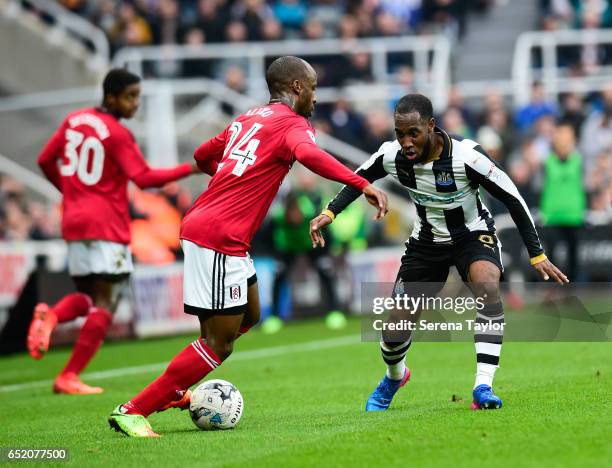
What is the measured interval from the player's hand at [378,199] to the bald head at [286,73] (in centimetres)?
110

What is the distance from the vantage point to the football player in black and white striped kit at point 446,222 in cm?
821

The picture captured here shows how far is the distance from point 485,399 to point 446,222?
1.27m

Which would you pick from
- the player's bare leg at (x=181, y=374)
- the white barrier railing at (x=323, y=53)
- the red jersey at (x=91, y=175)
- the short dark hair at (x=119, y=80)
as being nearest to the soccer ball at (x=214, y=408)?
the player's bare leg at (x=181, y=374)

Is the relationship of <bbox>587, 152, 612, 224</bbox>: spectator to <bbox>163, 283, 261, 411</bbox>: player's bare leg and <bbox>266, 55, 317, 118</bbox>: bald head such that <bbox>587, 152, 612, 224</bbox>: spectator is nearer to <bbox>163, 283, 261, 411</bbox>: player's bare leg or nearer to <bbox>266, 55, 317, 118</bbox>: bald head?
<bbox>266, 55, 317, 118</bbox>: bald head

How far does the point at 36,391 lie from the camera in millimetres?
11641

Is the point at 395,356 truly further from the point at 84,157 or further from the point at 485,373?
the point at 84,157

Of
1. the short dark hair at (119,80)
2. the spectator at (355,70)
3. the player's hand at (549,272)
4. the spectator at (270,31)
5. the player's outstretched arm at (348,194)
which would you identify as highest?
the spectator at (270,31)

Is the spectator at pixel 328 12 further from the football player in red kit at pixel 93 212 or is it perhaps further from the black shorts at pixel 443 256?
the black shorts at pixel 443 256

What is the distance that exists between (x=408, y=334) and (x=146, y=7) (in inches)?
703

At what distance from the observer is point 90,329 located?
36.5ft

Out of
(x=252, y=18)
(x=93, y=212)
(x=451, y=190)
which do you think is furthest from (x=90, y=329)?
(x=252, y=18)

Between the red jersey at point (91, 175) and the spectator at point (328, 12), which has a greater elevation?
the spectator at point (328, 12)

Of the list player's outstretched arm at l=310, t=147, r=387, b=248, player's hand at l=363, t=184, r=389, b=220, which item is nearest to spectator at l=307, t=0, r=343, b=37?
player's outstretched arm at l=310, t=147, r=387, b=248

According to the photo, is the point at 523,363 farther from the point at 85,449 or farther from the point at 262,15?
the point at 262,15
